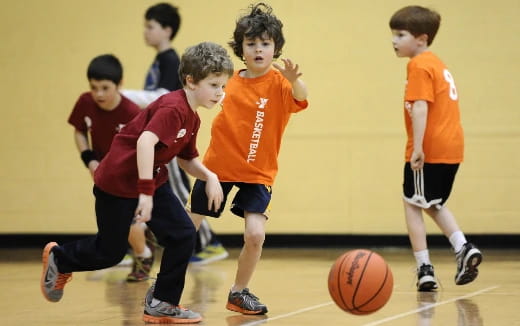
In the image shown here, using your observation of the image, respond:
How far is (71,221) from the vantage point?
30.7ft

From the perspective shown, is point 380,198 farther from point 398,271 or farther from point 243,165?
point 243,165

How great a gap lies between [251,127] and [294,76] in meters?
0.44

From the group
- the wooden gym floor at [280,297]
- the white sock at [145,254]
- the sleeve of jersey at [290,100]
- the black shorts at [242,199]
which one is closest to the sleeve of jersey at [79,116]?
the white sock at [145,254]

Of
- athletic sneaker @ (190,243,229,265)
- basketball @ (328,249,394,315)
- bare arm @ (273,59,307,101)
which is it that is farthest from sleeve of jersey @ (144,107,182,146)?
athletic sneaker @ (190,243,229,265)

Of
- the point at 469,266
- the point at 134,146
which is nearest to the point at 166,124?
the point at 134,146

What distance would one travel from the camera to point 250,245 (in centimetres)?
496

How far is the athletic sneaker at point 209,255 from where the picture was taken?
7.89m

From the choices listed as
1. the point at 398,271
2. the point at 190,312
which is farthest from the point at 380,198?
the point at 190,312

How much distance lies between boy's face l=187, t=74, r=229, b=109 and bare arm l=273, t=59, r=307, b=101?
0.40 meters

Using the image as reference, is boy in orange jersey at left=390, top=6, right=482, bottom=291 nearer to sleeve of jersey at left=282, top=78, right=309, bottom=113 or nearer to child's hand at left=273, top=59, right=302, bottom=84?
sleeve of jersey at left=282, top=78, right=309, bottom=113

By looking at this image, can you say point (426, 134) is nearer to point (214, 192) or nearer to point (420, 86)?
point (420, 86)

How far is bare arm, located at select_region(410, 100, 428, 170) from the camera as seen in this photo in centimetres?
581

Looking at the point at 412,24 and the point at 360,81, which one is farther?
the point at 360,81

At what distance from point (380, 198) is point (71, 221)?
303cm
